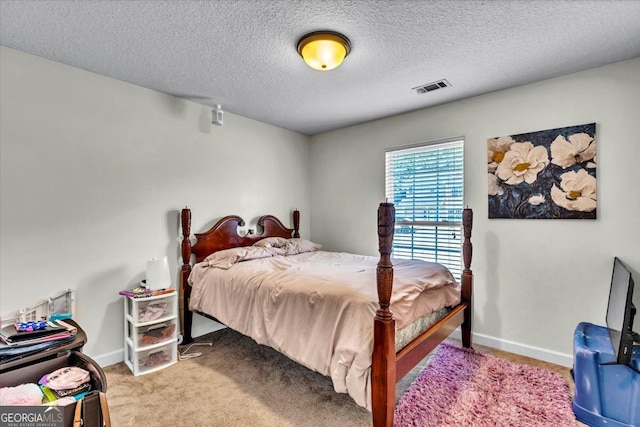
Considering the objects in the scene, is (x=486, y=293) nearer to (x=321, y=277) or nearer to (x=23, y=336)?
(x=321, y=277)

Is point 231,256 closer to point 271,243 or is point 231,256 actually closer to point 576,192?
point 271,243

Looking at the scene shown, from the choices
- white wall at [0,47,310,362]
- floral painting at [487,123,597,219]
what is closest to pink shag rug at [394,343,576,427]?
floral painting at [487,123,597,219]

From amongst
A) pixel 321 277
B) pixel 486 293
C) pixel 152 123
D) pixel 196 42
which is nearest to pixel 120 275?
pixel 152 123

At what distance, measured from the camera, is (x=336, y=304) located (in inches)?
71.8

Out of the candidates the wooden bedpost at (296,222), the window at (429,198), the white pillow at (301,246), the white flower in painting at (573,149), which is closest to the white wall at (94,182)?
the white pillow at (301,246)

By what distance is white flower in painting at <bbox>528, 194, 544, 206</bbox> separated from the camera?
8.55 ft

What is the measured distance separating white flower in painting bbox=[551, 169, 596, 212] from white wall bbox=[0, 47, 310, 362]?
3.24m

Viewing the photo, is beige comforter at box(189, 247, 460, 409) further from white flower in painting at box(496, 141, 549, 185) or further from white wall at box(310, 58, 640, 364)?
white flower in painting at box(496, 141, 549, 185)

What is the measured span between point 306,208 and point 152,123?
229 centimetres

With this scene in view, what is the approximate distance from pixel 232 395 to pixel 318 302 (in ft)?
3.20

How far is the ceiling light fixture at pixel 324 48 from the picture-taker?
1937 mm

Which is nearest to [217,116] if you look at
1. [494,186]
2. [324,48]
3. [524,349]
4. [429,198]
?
[324,48]

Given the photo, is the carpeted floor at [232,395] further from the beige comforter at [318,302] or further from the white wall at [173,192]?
the white wall at [173,192]

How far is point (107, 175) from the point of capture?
258 centimetres
